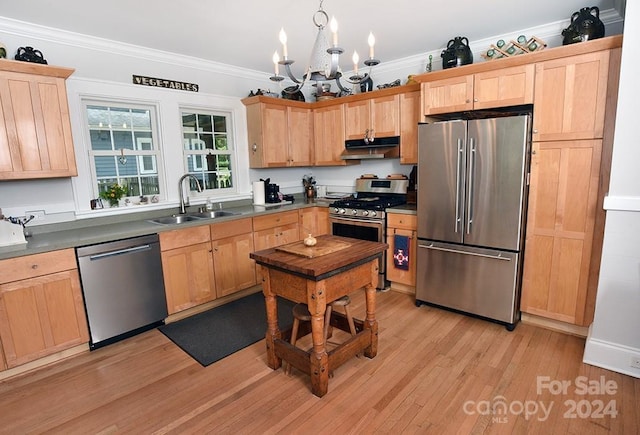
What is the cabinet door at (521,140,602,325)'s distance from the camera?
2.57m

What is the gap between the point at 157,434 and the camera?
6.24 feet

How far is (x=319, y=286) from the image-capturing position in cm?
200

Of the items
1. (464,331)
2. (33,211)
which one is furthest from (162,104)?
(464,331)

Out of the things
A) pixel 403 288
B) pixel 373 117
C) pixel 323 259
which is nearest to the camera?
pixel 323 259

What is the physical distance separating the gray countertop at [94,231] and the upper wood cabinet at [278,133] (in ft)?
2.75

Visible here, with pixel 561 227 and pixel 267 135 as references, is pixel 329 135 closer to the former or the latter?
pixel 267 135

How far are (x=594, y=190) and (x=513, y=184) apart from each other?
0.53 meters

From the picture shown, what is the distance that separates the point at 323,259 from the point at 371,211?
177 cm

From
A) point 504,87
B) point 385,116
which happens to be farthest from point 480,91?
point 385,116

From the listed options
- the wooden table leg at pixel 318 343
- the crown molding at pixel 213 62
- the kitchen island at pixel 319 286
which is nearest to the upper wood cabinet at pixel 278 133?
the crown molding at pixel 213 62

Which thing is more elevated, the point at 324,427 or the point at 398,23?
the point at 398,23

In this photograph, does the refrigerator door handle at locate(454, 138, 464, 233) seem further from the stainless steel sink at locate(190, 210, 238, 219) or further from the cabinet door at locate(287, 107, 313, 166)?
the stainless steel sink at locate(190, 210, 238, 219)

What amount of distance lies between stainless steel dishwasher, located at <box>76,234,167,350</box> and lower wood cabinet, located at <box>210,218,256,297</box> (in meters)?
0.57

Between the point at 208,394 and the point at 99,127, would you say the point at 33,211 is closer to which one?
the point at 99,127
